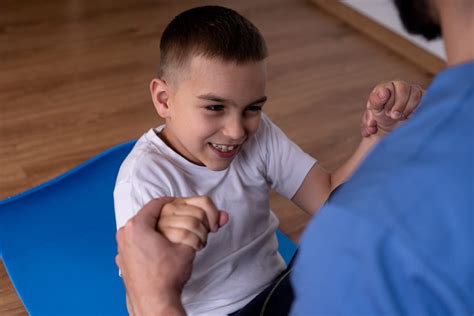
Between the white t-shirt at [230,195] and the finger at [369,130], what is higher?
the finger at [369,130]

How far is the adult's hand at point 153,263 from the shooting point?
0.88 metres

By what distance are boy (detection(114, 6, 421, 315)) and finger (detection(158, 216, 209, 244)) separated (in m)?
0.24

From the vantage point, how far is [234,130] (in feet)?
3.80

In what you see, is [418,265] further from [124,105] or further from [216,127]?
[124,105]

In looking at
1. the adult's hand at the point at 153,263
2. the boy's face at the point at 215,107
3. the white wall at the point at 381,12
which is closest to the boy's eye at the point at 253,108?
the boy's face at the point at 215,107

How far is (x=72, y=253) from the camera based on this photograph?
1614mm

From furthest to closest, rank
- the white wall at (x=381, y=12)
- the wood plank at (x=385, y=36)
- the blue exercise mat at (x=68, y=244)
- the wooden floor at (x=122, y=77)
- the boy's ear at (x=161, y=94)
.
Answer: the white wall at (x=381, y=12)
the wood plank at (x=385, y=36)
the wooden floor at (x=122, y=77)
the blue exercise mat at (x=68, y=244)
the boy's ear at (x=161, y=94)

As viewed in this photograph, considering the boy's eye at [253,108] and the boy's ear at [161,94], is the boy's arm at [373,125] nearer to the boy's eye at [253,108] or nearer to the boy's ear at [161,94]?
the boy's eye at [253,108]

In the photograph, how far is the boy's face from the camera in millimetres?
1148

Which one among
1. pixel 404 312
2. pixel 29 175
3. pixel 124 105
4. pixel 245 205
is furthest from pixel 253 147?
pixel 124 105

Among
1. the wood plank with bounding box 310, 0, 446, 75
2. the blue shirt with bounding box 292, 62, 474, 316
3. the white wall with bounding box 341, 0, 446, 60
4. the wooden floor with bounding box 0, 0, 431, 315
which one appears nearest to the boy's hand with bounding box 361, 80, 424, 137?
the blue shirt with bounding box 292, 62, 474, 316

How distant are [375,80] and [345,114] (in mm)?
267

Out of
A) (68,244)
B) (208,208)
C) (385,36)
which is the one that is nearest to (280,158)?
(208,208)

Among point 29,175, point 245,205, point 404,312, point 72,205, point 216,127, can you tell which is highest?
point 404,312
